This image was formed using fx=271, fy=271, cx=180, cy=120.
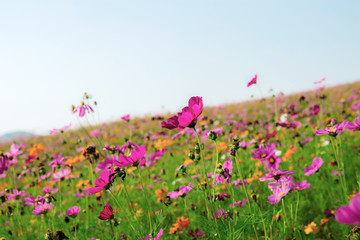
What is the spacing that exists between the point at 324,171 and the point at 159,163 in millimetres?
2713

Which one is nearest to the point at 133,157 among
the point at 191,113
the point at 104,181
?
the point at 104,181

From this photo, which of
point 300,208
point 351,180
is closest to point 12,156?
point 300,208

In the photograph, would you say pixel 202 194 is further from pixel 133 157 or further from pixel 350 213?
pixel 350 213

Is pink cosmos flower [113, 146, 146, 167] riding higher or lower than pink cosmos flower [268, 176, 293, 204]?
higher

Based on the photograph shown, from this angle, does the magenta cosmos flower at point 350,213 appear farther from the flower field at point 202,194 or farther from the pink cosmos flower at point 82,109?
the pink cosmos flower at point 82,109

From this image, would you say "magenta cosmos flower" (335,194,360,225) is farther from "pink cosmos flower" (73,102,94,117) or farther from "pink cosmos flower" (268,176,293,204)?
"pink cosmos flower" (73,102,94,117)

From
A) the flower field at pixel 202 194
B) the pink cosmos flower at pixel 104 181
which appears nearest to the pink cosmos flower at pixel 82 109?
the flower field at pixel 202 194

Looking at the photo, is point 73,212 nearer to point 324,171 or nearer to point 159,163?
point 324,171

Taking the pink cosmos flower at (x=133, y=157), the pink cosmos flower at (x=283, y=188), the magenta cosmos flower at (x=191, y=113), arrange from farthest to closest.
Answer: the pink cosmos flower at (x=283, y=188)
the pink cosmos flower at (x=133, y=157)
the magenta cosmos flower at (x=191, y=113)

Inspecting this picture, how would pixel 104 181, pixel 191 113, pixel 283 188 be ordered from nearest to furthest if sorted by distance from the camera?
pixel 191 113, pixel 104 181, pixel 283 188

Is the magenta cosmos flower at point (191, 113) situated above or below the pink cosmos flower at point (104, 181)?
above

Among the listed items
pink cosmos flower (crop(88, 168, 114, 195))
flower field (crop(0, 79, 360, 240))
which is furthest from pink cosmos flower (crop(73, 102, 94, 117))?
pink cosmos flower (crop(88, 168, 114, 195))

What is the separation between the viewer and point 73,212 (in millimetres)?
1756

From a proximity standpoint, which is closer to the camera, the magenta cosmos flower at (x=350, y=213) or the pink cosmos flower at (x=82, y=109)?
the magenta cosmos flower at (x=350, y=213)
